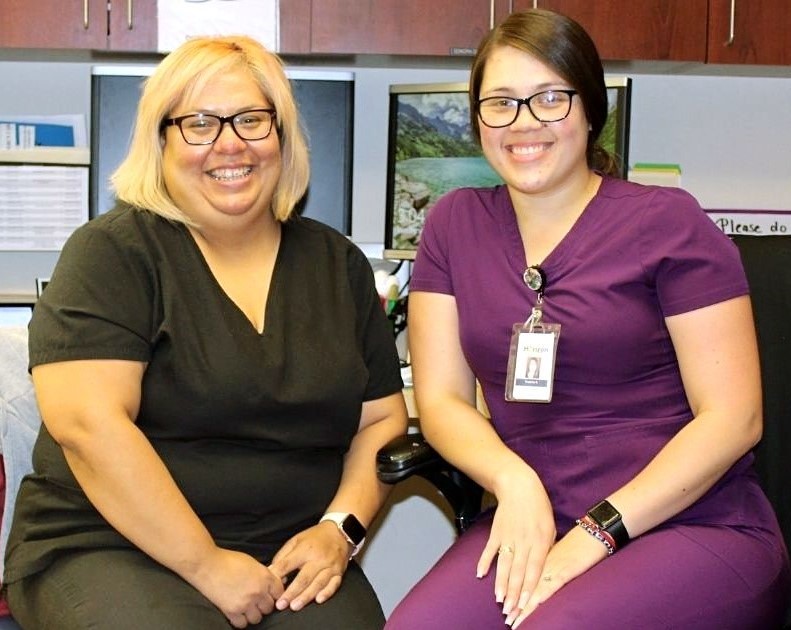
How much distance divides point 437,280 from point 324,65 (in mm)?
1032

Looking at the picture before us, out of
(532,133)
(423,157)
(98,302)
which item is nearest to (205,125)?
(98,302)

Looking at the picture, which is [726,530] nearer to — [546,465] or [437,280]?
[546,465]

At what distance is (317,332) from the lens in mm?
1645

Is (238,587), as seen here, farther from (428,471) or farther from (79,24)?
(79,24)

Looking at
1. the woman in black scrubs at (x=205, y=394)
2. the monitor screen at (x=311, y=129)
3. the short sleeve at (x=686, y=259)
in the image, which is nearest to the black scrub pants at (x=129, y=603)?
the woman in black scrubs at (x=205, y=394)

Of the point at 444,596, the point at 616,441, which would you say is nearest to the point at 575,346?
the point at 616,441

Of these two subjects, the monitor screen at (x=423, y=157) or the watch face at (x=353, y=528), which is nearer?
the watch face at (x=353, y=528)

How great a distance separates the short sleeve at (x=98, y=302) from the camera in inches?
58.0

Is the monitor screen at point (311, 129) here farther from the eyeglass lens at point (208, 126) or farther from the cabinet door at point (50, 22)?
the eyeglass lens at point (208, 126)

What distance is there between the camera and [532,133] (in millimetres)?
1564

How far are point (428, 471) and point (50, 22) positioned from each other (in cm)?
123

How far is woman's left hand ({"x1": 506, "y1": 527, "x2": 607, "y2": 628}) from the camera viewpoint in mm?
1383

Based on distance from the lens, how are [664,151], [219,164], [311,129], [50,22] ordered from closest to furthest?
[219,164] < [50,22] < [311,129] < [664,151]

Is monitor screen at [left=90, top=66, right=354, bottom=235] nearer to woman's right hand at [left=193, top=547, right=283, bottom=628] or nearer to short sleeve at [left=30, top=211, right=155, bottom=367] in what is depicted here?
short sleeve at [left=30, top=211, right=155, bottom=367]
